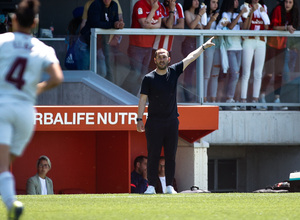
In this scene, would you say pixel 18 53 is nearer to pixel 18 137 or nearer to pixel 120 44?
pixel 18 137

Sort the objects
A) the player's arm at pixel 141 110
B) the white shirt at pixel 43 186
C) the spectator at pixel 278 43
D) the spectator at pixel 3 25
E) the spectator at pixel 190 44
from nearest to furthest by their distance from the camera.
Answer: the player's arm at pixel 141 110 → the white shirt at pixel 43 186 → the spectator at pixel 190 44 → the spectator at pixel 278 43 → the spectator at pixel 3 25

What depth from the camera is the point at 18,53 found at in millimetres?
5379

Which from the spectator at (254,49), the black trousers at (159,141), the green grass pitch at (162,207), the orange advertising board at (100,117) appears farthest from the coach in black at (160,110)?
the spectator at (254,49)

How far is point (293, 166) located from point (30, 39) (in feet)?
36.6

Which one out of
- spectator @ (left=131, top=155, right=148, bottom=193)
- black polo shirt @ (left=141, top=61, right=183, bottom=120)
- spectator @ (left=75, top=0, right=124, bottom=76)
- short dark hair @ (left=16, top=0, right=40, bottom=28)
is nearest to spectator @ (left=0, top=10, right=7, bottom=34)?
spectator @ (left=75, top=0, right=124, bottom=76)

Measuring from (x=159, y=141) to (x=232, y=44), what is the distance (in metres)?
4.75

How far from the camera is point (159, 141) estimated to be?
909 cm

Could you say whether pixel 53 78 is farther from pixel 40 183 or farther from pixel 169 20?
pixel 169 20

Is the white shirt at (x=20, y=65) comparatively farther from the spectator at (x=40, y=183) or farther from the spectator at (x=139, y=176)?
the spectator at (x=139, y=176)

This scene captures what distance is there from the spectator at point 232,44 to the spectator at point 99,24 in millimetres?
2059

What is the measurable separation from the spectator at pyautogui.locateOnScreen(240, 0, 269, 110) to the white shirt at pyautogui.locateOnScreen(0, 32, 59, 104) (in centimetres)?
836

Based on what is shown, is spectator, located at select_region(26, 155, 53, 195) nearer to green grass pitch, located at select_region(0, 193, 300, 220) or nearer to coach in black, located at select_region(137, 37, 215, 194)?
coach in black, located at select_region(137, 37, 215, 194)

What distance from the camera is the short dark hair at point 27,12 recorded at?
5.38 m

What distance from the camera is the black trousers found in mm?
9055
